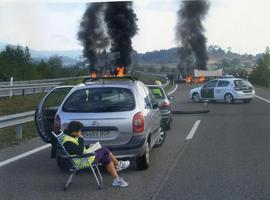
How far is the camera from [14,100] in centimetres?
2641

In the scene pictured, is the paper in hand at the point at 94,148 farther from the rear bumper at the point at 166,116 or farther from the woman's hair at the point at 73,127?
the rear bumper at the point at 166,116

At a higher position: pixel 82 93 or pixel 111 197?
pixel 82 93

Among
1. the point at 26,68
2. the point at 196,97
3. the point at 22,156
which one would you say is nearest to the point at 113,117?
the point at 22,156

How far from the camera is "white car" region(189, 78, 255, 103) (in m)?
30.2

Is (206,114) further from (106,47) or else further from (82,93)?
(106,47)

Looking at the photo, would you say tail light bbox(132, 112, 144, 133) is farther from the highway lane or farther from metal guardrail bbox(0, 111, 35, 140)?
metal guardrail bbox(0, 111, 35, 140)

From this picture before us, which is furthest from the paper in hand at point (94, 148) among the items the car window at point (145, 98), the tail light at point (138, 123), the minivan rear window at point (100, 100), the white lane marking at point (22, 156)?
the white lane marking at point (22, 156)

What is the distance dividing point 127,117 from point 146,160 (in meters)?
0.85

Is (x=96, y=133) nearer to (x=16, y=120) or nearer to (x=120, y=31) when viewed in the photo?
(x=16, y=120)

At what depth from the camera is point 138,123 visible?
867 centimetres

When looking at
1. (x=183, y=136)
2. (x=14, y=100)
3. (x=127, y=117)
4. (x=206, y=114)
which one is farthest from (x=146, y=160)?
(x=14, y=100)

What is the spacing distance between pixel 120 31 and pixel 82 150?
26.6 meters

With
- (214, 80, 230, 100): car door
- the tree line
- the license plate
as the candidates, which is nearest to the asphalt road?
the license plate

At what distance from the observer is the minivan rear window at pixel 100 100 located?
888 cm
